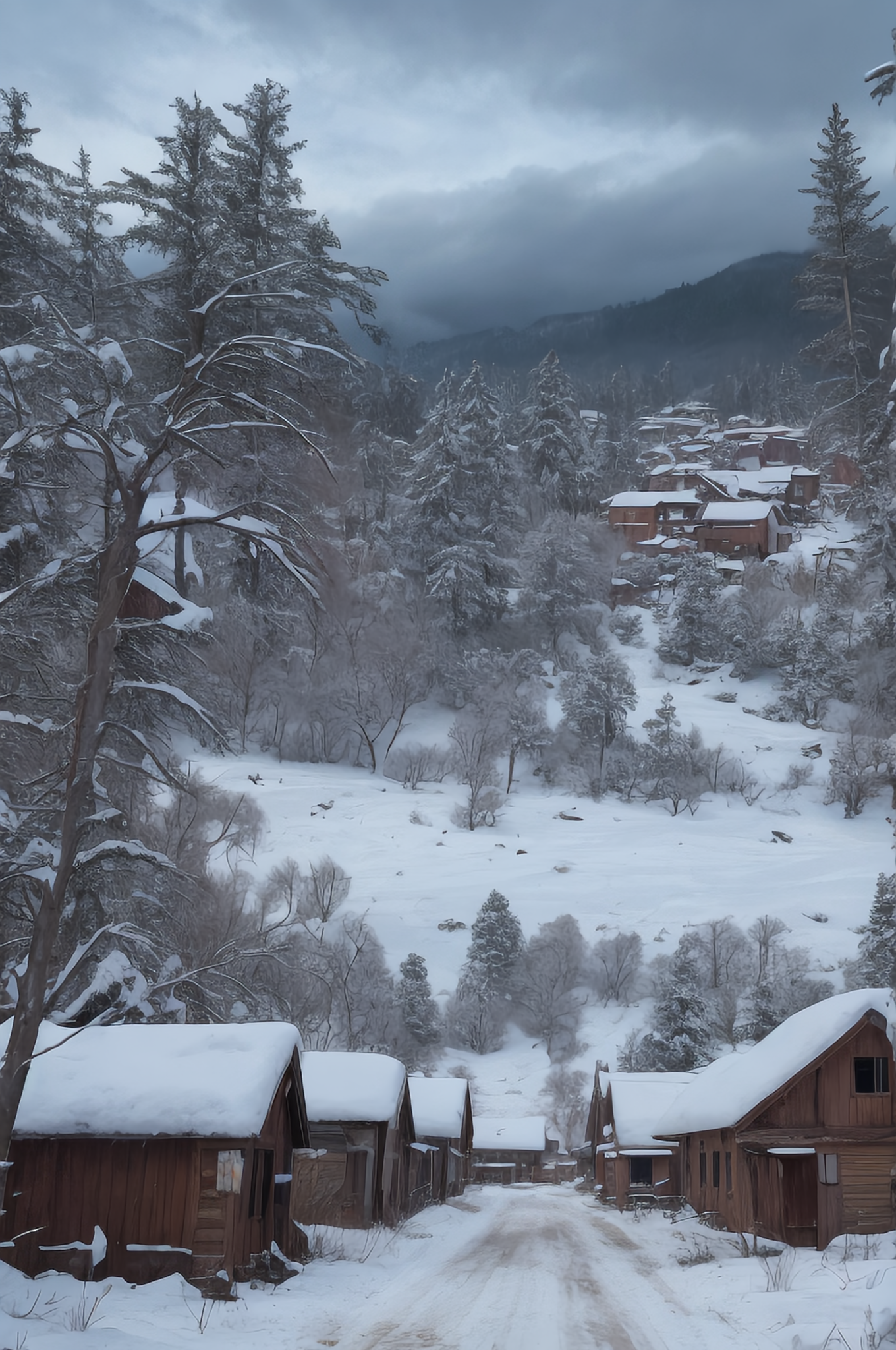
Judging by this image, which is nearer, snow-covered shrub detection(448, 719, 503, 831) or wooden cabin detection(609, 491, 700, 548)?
snow-covered shrub detection(448, 719, 503, 831)

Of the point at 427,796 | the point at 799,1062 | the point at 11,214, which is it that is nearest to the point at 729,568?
the point at 427,796

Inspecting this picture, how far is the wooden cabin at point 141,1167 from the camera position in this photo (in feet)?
43.5

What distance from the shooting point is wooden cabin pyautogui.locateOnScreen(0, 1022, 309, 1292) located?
13258 millimetres

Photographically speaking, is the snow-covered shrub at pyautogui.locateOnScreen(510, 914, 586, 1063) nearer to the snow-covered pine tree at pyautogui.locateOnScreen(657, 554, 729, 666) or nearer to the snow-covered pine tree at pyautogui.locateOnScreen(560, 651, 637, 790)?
the snow-covered pine tree at pyautogui.locateOnScreen(560, 651, 637, 790)

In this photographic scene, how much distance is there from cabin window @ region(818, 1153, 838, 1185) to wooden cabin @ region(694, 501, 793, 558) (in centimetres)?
8034

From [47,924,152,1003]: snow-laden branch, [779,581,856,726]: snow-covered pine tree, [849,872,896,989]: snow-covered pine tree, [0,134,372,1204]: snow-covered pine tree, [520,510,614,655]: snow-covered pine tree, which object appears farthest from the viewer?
[520,510,614,655]: snow-covered pine tree

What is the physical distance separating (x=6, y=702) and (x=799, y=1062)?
18.8m

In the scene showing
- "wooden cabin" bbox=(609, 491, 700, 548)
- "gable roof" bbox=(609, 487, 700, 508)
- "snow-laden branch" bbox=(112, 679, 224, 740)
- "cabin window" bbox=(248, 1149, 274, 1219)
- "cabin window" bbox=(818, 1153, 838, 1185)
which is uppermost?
"gable roof" bbox=(609, 487, 700, 508)

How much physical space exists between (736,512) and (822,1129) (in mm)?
84106

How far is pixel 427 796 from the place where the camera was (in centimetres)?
6569

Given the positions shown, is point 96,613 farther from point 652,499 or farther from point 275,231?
point 652,499

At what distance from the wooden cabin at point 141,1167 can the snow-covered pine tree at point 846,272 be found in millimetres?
28030

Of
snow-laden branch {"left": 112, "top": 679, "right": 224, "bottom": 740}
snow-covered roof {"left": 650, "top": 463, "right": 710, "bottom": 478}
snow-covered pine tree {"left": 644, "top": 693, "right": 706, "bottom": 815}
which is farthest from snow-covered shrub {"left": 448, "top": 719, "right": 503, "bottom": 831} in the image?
snow-covered roof {"left": 650, "top": 463, "right": 710, "bottom": 478}

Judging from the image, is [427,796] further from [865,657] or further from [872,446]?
[872,446]
